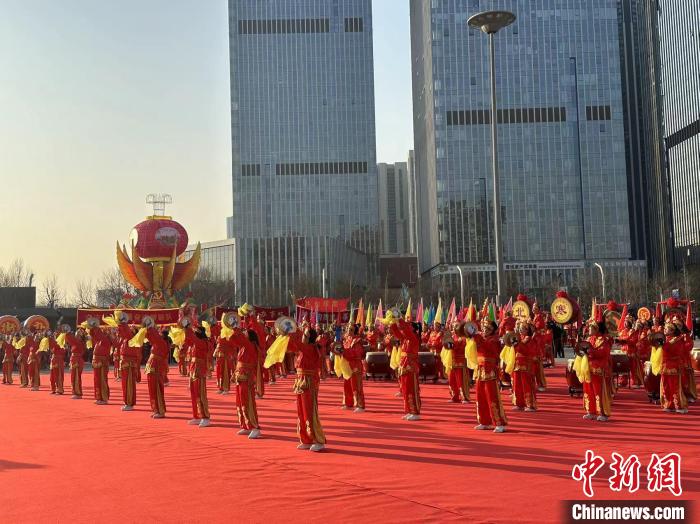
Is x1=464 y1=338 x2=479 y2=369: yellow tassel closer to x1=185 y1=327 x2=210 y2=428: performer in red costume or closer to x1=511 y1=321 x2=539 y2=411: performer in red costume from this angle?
x1=511 y1=321 x2=539 y2=411: performer in red costume

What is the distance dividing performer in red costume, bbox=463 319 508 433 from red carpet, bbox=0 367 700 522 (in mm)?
324

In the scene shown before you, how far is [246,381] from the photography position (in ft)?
36.1

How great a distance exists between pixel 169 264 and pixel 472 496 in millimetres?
30861

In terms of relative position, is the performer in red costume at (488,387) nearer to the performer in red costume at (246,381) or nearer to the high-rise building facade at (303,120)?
the performer in red costume at (246,381)

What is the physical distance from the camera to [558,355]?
89.3 feet

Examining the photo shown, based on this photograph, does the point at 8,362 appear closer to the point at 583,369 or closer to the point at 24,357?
the point at 24,357

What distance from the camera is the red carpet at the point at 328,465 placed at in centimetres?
654

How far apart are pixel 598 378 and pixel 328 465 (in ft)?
17.8

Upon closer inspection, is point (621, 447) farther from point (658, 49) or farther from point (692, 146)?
point (658, 49)

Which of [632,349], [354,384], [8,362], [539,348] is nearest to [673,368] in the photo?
[539,348]

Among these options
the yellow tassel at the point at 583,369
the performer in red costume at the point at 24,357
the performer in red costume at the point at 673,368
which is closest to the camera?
the yellow tassel at the point at 583,369

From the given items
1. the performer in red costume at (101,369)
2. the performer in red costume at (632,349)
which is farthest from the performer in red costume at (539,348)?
the performer in red costume at (101,369)

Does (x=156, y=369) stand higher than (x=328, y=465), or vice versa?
(x=156, y=369)

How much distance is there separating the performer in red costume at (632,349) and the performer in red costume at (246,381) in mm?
8949
